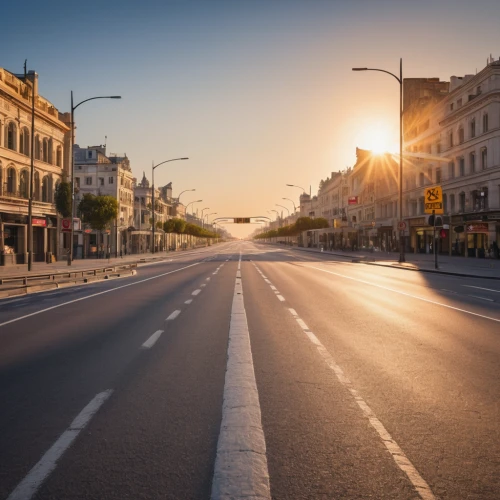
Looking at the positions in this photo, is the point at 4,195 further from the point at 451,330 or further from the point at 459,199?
the point at 459,199

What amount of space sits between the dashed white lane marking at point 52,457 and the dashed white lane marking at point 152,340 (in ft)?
8.87

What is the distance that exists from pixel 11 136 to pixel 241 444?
39299 millimetres

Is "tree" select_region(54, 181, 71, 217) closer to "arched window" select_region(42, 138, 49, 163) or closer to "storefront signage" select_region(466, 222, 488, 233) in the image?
"arched window" select_region(42, 138, 49, 163)

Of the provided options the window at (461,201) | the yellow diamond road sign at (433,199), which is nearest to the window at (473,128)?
the window at (461,201)

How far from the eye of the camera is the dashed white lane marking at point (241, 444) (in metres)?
3.07

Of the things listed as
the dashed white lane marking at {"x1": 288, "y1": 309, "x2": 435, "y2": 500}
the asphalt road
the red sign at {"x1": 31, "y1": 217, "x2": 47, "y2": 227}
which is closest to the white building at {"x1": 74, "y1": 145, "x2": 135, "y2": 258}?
the red sign at {"x1": 31, "y1": 217, "x2": 47, "y2": 227}

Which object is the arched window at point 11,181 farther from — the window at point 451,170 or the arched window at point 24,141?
the window at point 451,170

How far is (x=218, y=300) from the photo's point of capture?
14.2m

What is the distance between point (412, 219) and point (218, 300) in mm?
48902

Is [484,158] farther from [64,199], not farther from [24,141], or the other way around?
[24,141]

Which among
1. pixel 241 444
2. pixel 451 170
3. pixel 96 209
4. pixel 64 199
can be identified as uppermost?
pixel 451 170

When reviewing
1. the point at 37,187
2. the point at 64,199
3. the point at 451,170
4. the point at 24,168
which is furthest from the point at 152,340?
the point at 451,170

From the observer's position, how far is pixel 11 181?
37062 mm

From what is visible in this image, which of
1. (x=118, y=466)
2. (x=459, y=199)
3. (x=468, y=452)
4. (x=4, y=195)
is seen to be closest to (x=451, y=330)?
(x=468, y=452)
